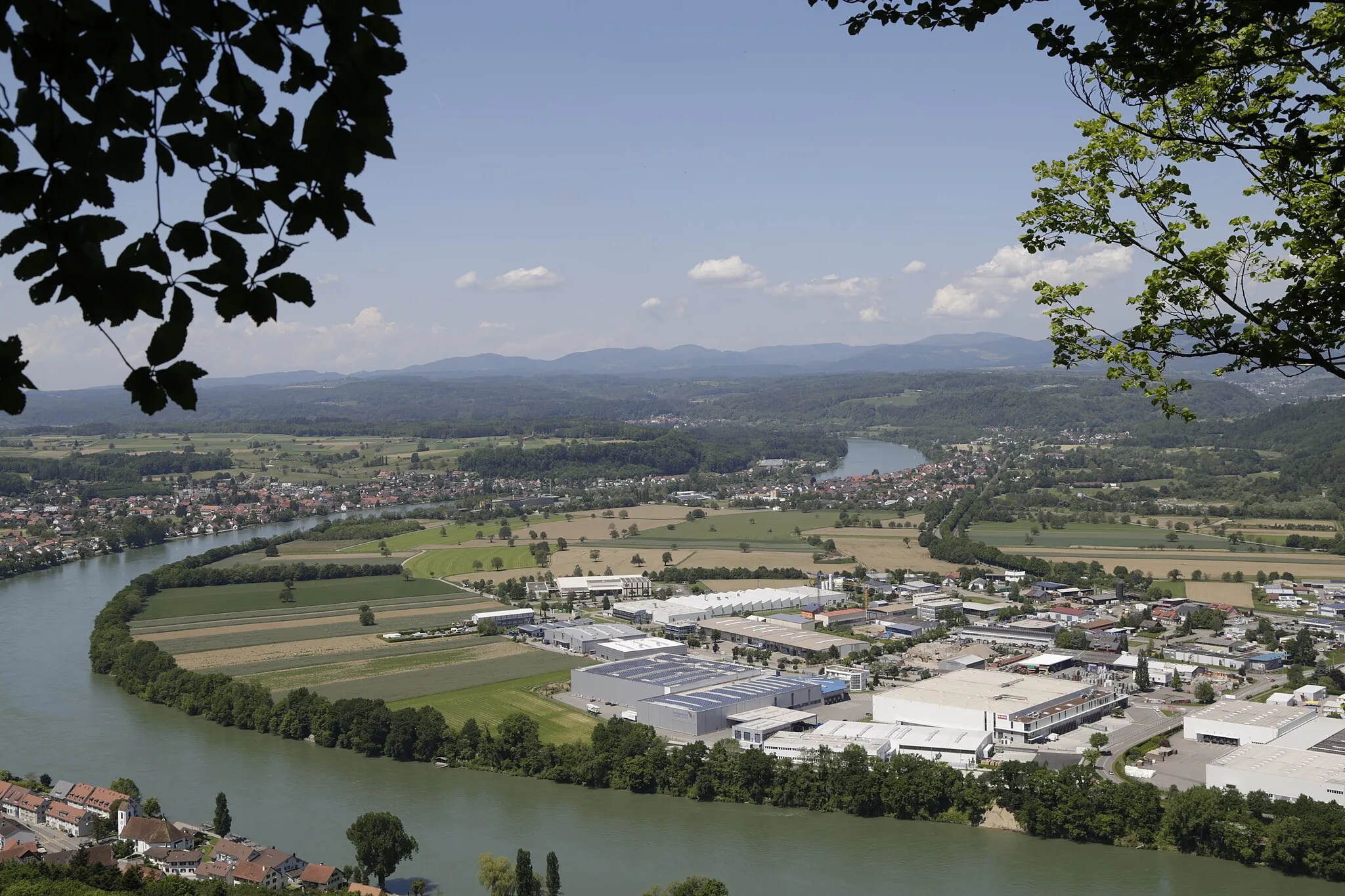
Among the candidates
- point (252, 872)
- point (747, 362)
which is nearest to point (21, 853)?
point (252, 872)

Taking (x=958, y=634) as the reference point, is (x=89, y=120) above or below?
above

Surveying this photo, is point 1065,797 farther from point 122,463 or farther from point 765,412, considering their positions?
point 765,412

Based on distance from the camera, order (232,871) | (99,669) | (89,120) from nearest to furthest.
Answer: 1. (89,120)
2. (232,871)
3. (99,669)

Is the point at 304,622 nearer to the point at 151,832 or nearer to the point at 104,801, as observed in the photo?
the point at 104,801

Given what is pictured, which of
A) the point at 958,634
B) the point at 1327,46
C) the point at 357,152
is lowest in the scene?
the point at 958,634

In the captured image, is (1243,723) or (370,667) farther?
(370,667)

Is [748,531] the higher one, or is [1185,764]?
[748,531]

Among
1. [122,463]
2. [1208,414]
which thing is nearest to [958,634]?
[122,463]
